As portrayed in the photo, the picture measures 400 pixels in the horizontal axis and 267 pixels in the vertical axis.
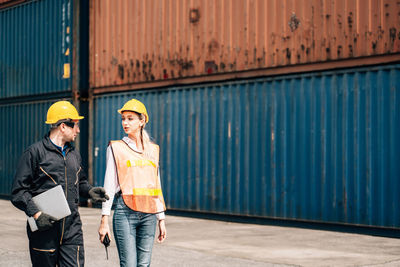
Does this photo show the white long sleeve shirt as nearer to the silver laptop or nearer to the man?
the man

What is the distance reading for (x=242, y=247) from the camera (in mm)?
10008

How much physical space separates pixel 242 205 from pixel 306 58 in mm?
3436

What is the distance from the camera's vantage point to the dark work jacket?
459 cm

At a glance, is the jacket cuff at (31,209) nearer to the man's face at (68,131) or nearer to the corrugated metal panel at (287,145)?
the man's face at (68,131)

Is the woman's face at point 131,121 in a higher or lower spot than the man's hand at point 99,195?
higher

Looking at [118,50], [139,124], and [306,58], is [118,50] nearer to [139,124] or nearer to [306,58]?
[306,58]

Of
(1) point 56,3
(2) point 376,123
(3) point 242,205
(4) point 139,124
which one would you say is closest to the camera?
(4) point 139,124

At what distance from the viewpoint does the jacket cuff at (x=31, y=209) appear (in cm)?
452

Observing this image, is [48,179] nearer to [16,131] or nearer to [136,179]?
[136,179]

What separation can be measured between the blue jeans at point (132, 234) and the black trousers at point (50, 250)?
0.35m

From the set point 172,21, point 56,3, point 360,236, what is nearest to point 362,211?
point 360,236

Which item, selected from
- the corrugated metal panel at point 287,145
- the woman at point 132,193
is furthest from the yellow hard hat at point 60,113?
the corrugated metal panel at point 287,145

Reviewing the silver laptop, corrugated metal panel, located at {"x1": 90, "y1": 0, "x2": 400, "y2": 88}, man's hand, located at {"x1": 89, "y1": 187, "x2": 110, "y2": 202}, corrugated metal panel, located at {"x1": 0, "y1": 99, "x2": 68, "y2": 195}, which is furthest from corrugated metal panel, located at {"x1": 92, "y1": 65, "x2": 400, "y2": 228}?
the silver laptop

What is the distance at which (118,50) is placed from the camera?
17172 mm
